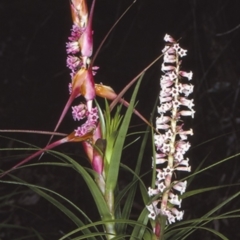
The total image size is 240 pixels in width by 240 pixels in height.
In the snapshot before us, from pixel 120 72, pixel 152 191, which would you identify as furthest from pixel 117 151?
pixel 120 72

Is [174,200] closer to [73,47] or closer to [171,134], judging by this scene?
[171,134]

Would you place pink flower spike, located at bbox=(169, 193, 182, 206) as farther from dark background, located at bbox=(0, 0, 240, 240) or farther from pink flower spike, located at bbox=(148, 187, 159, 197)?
dark background, located at bbox=(0, 0, 240, 240)

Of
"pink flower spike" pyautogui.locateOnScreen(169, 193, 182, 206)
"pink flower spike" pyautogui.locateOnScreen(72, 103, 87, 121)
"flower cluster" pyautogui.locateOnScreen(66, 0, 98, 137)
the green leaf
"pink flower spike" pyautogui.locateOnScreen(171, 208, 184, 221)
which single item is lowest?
"pink flower spike" pyautogui.locateOnScreen(171, 208, 184, 221)

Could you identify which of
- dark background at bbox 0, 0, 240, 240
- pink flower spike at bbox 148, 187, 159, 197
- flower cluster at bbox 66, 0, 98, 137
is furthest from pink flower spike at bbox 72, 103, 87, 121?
dark background at bbox 0, 0, 240, 240

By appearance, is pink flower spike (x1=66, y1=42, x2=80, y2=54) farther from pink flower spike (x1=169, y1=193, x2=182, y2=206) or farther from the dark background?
the dark background

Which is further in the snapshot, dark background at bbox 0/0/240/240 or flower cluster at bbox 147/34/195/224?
dark background at bbox 0/0/240/240

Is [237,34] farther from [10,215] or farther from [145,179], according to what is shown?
[10,215]

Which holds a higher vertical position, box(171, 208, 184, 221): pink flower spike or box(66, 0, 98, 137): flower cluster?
box(66, 0, 98, 137): flower cluster

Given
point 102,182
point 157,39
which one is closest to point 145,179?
point 157,39
